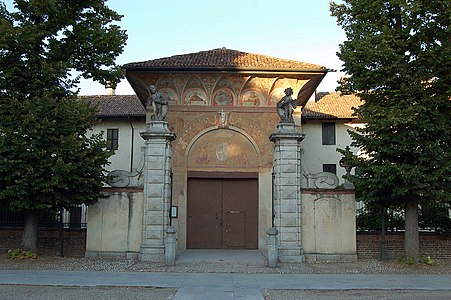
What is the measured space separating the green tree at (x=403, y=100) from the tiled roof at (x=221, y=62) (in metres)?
3.54

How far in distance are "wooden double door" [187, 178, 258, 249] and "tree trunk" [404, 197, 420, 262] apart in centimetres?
577

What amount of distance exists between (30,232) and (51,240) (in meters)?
1.29

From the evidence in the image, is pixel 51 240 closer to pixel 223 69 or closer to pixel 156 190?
pixel 156 190

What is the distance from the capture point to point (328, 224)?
15.0m

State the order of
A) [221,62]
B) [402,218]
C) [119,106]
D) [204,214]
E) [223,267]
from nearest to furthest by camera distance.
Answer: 1. [223,267]
2. [402,218]
3. [204,214]
4. [221,62]
5. [119,106]

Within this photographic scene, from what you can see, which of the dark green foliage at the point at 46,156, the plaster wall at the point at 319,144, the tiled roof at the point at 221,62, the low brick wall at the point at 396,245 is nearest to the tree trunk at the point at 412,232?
the low brick wall at the point at 396,245

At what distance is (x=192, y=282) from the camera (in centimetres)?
1098

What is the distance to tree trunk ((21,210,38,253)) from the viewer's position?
14.8 meters

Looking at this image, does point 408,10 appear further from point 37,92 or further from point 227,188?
point 37,92

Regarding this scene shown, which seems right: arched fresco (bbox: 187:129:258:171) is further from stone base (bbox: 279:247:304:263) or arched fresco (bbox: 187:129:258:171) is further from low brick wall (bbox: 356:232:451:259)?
low brick wall (bbox: 356:232:451:259)

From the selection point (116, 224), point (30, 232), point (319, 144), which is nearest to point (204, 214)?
point (116, 224)

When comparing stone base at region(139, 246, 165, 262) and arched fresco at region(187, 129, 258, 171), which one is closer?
stone base at region(139, 246, 165, 262)

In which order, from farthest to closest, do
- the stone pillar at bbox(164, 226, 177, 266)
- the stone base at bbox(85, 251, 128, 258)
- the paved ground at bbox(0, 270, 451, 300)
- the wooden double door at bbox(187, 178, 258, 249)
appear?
the wooden double door at bbox(187, 178, 258, 249) → the stone base at bbox(85, 251, 128, 258) → the stone pillar at bbox(164, 226, 177, 266) → the paved ground at bbox(0, 270, 451, 300)

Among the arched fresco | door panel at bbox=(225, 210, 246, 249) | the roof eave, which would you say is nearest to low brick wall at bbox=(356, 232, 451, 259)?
door panel at bbox=(225, 210, 246, 249)
